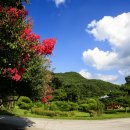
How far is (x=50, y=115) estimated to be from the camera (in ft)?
121

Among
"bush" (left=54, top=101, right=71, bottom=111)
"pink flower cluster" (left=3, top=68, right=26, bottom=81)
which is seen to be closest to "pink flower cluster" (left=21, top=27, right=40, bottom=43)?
"pink flower cluster" (left=3, top=68, right=26, bottom=81)

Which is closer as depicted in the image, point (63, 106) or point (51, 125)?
point (51, 125)

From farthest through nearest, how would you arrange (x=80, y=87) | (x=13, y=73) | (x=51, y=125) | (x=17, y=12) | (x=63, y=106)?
(x=80, y=87) < (x=63, y=106) < (x=51, y=125) < (x=13, y=73) < (x=17, y=12)

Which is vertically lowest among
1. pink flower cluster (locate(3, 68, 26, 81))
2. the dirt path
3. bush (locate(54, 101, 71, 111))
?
the dirt path

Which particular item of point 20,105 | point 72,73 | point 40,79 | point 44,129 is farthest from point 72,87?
point 72,73

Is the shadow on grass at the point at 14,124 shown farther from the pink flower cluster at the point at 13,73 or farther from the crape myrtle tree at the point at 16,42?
the pink flower cluster at the point at 13,73

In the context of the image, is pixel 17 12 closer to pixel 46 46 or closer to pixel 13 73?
pixel 46 46

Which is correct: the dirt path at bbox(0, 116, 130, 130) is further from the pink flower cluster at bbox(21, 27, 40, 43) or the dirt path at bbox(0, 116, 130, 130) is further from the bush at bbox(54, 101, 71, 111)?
the bush at bbox(54, 101, 71, 111)

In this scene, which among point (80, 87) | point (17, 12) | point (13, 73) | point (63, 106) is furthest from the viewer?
point (80, 87)

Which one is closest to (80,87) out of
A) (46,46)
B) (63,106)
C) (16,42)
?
(63,106)

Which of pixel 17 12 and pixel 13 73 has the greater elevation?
pixel 17 12

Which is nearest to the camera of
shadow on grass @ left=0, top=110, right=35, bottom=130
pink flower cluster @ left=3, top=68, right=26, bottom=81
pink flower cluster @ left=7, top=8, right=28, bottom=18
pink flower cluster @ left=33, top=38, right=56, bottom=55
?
pink flower cluster @ left=7, top=8, right=28, bottom=18

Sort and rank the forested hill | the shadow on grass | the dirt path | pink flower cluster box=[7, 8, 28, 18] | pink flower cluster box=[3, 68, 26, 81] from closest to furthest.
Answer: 1. pink flower cluster box=[7, 8, 28, 18]
2. pink flower cluster box=[3, 68, 26, 81]
3. the shadow on grass
4. the dirt path
5. the forested hill

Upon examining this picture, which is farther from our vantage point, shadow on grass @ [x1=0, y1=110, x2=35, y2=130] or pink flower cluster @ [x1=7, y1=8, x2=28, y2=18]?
shadow on grass @ [x1=0, y1=110, x2=35, y2=130]
